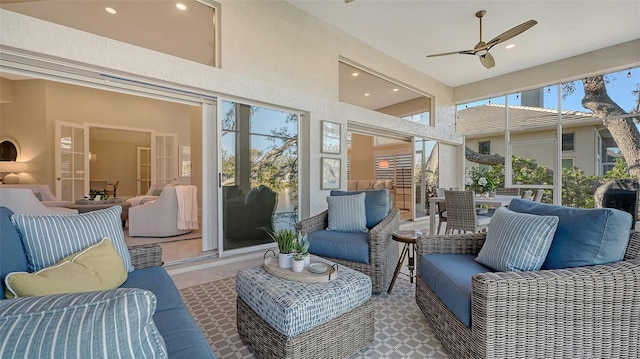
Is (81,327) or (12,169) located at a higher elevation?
(12,169)

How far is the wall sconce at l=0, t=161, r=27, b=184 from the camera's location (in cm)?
557

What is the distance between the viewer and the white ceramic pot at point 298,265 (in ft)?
5.63

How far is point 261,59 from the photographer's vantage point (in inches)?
145

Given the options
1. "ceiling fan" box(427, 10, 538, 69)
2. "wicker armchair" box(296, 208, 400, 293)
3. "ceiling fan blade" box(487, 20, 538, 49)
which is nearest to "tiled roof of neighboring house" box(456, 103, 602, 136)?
"ceiling fan" box(427, 10, 538, 69)

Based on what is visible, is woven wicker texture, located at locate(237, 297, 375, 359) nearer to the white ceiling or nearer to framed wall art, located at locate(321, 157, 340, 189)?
framed wall art, located at locate(321, 157, 340, 189)

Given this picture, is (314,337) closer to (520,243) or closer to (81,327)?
(81,327)

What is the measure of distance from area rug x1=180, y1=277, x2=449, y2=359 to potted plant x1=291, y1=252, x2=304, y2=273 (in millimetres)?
566

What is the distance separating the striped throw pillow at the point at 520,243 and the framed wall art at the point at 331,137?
9.59 ft

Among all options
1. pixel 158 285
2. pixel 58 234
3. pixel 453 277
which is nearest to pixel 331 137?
pixel 453 277

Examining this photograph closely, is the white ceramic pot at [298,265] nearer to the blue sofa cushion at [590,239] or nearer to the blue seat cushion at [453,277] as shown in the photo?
the blue seat cushion at [453,277]

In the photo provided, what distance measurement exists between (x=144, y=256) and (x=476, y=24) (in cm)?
552

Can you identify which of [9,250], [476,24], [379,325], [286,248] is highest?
[476,24]

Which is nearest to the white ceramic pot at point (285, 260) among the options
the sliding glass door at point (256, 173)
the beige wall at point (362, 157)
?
the sliding glass door at point (256, 173)

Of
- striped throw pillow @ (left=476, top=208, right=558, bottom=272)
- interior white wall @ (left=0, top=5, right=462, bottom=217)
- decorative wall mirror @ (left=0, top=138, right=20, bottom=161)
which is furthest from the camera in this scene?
decorative wall mirror @ (left=0, top=138, right=20, bottom=161)
